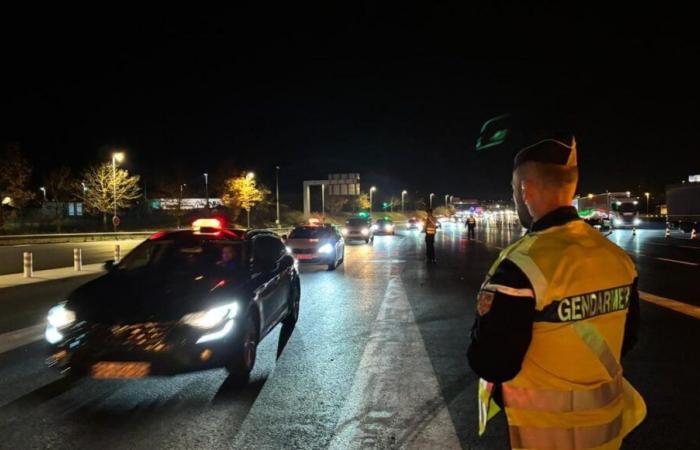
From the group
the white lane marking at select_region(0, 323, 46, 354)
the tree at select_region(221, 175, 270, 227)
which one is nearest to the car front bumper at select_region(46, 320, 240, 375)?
the white lane marking at select_region(0, 323, 46, 354)

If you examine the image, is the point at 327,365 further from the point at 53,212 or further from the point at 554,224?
the point at 53,212

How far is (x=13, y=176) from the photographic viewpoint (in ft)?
165

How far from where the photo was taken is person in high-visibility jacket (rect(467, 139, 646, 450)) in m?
1.92

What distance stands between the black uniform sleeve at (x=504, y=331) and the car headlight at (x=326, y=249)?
50.9 ft

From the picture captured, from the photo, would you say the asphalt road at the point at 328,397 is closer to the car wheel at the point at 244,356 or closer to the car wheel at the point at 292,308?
the car wheel at the point at 244,356

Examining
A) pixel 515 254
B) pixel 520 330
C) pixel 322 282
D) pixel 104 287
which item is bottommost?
pixel 322 282

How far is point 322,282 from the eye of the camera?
14492 mm

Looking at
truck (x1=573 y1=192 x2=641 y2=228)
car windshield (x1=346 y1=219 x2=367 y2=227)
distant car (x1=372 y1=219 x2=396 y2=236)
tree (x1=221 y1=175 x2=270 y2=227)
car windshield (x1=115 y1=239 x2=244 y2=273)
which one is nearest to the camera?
car windshield (x1=115 y1=239 x2=244 y2=273)

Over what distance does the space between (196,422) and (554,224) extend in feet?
12.2

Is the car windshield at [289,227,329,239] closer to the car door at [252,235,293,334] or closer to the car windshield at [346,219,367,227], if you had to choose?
the car door at [252,235,293,334]

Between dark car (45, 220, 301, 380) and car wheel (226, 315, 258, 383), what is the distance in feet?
0.03

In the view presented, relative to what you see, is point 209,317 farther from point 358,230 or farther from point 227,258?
point 358,230

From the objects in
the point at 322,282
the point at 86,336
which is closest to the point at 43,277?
the point at 322,282

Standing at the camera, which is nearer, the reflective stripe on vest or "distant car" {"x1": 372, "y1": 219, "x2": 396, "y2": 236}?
the reflective stripe on vest
